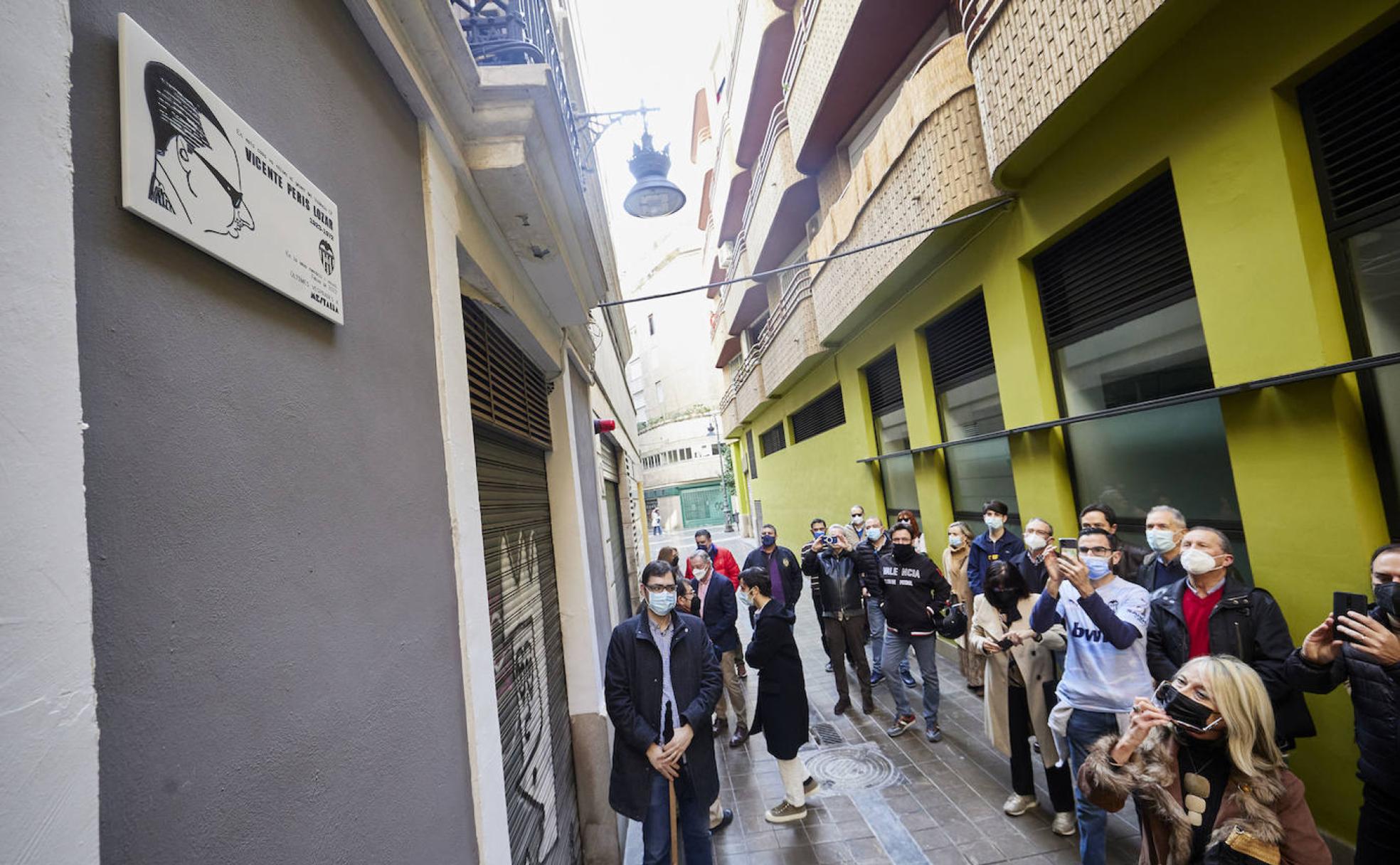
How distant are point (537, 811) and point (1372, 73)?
6272 mm

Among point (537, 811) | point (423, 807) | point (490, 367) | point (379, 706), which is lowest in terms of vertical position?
point (537, 811)

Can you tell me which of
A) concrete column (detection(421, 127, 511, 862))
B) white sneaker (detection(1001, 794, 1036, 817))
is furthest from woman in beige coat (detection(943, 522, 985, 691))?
concrete column (detection(421, 127, 511, 862))

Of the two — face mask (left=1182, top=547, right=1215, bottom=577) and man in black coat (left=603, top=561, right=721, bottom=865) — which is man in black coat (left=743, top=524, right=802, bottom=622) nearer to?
man in black coat (left=603, top=561, right=721, bottom=865)

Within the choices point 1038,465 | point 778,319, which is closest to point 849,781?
point 1038,465

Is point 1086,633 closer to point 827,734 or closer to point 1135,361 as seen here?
point 1135,361

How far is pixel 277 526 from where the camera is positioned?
1.29 metres

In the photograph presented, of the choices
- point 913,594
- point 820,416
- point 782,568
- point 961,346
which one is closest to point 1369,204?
point 913,594

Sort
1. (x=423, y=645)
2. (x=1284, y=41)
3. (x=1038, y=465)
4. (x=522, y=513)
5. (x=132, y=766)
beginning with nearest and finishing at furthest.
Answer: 1. (x=132, y=766)
2. (x=423, y=645)
3. (x=1284, y=41)
4. (x=522, y=513)
5. (x=1038, y=465)

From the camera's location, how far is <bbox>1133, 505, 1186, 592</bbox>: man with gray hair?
3957mm

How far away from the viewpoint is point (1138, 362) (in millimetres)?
5285

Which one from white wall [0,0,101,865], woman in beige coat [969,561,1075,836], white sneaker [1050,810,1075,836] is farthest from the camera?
woman in beige coat [969,561,1075,836]

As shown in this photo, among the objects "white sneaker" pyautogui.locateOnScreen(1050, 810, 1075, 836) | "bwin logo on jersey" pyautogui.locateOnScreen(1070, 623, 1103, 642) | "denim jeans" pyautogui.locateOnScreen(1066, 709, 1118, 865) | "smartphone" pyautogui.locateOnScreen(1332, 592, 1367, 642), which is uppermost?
"smartphone" pyautogui.locateOnScreen(1332, 592, 1367, 642)

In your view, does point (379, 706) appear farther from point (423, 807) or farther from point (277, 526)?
point (277, 526)

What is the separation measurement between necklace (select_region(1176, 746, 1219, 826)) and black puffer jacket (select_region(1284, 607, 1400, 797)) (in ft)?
2.80
